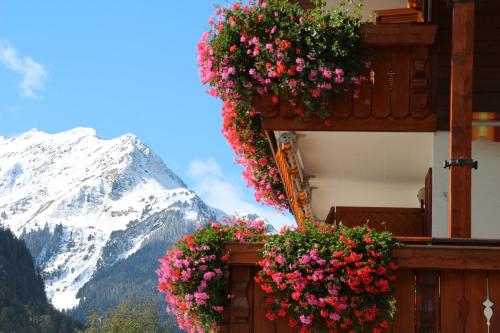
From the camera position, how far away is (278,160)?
1762cm

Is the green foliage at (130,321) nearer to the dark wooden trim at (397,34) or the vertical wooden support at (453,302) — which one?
the dark wooden trim at (397,34)

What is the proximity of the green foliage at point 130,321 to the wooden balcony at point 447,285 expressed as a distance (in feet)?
329

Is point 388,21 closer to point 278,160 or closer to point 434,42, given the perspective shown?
point 434,42

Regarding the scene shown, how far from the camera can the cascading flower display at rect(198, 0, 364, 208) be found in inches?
536

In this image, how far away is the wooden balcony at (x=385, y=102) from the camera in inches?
558

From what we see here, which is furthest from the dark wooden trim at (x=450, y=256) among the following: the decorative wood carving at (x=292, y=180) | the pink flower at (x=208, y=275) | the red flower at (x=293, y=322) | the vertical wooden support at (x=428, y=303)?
the decorative wood carving at (x=292, y=180)

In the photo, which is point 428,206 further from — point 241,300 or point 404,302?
point 241,300

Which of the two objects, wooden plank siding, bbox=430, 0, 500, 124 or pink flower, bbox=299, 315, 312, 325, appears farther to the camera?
wooden plank siding, bbox=430, 0, 500, 124

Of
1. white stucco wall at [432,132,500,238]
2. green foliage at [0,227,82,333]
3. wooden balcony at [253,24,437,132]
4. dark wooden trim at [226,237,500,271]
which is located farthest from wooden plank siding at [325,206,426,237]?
green foliage at [0,227,82,333]

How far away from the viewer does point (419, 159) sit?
630 inches

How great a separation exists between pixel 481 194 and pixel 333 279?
3.99 m

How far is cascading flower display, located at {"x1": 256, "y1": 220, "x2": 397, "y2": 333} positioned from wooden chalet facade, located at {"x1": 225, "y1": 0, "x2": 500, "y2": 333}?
0.69 feet

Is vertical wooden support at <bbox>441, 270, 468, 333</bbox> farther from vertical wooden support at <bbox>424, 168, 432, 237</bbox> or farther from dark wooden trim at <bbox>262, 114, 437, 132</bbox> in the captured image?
vertical wooden support at <bbox>424, 168, 432, 237</bbox>

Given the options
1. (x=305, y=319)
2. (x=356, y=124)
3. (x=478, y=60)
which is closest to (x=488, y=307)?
(x=305, y=319)
